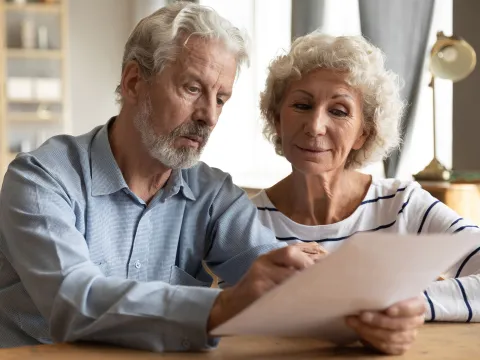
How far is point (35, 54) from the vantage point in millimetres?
6918

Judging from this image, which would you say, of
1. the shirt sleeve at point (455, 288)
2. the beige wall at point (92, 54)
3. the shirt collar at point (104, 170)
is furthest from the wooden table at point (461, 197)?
the beige wall at point (92, 54)

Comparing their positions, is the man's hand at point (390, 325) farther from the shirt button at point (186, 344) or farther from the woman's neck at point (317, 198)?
the woman's neck at point (317, 198)

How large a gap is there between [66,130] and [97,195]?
5517mm

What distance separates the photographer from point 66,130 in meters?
7.01

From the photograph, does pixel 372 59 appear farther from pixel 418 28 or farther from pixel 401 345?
pixel 418 28

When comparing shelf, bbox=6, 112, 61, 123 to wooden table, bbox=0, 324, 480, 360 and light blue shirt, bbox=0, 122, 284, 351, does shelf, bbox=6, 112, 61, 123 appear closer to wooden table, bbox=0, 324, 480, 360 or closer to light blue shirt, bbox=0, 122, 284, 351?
light blue shirt, bbox=0, 122, 284, 351

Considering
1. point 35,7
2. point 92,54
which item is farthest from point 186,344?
point 92,54

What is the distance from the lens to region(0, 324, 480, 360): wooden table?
4.04ft

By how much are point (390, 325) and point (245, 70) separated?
4327 millimetres

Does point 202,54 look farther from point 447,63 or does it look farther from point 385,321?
point 447,63

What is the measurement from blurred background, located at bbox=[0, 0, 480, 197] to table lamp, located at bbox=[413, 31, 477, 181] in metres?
0.58

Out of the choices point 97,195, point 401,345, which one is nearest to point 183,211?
point 97,195

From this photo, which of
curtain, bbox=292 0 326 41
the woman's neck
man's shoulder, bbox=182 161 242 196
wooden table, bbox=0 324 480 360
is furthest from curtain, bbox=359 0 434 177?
wooden table, bbox=0 324 480 360

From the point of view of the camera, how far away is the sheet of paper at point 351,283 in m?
1.05
